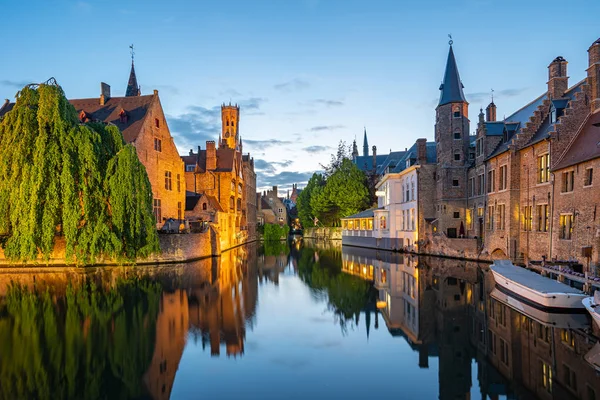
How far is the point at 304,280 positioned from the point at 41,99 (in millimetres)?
16277

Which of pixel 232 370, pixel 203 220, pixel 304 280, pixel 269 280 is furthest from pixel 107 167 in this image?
pixel 232 370

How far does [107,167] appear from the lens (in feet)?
76.5

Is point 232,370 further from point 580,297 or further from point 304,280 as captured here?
point 304,280

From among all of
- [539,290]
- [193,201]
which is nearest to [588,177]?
[539,290]

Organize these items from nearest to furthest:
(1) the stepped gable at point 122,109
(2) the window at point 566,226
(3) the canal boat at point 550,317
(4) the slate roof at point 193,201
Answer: (3) the canal boat at point 550,317 < (2) the window at point 566,226 < (1) the stepped gable at point 122,109 < (4) the slate roof at point 193,201

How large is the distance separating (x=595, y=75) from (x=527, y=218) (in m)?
7.98

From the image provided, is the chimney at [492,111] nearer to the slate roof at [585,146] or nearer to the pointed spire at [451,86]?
the pointed spire at [451,86]

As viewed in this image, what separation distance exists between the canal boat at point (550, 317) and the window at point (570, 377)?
3.49 meters

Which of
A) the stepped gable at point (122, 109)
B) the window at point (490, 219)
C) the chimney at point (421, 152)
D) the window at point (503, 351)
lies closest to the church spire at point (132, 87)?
the stepped gable at point (122, 109)

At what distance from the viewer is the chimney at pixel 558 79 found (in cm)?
2473

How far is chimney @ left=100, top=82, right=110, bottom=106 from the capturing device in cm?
3466

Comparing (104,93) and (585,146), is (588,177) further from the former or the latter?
(104,93)

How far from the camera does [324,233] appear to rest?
65062 millimetres

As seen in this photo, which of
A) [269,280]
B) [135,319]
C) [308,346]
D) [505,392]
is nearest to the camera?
[505,392]
